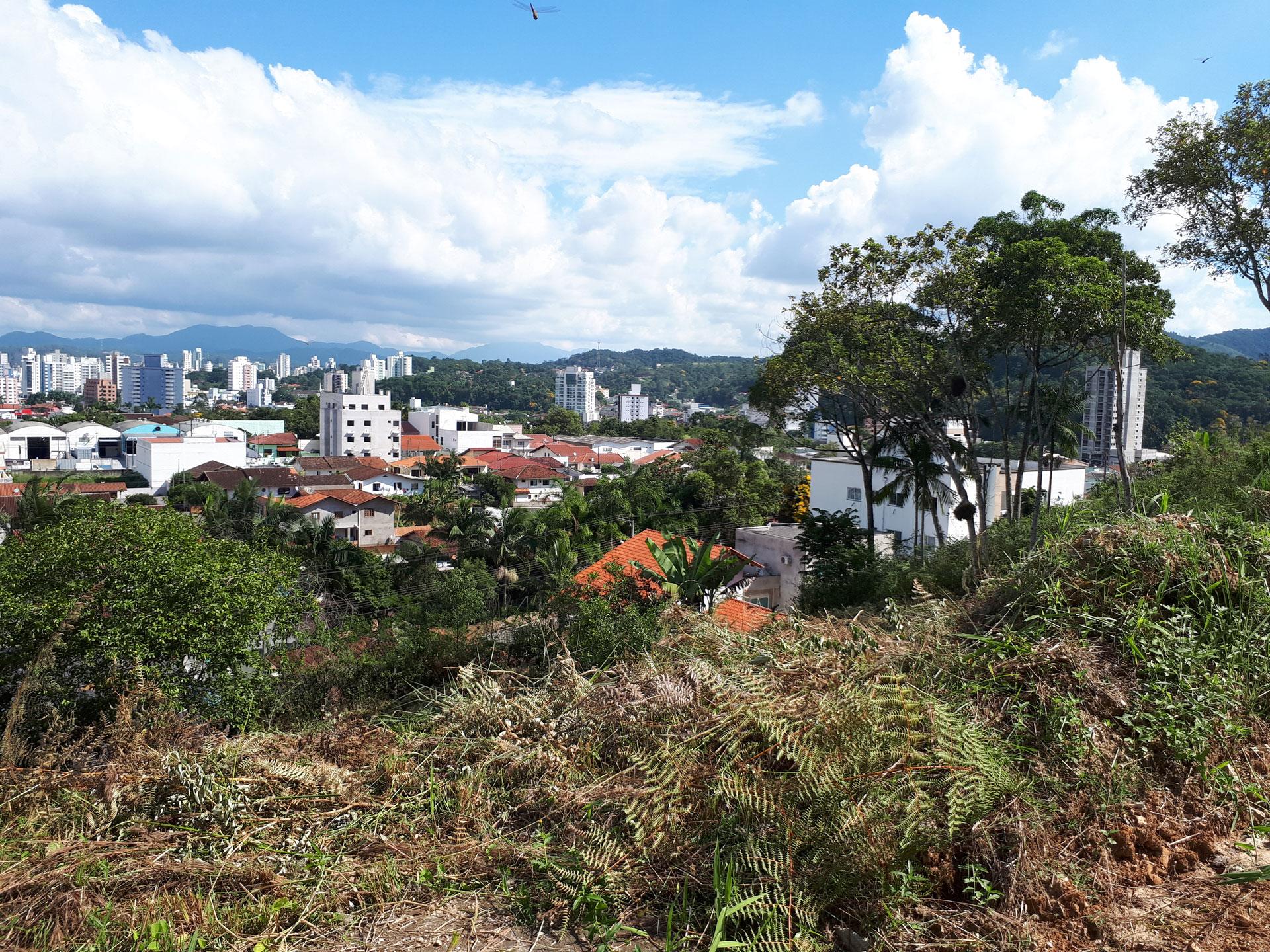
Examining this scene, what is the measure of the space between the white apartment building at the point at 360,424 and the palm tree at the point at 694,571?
55.3 m

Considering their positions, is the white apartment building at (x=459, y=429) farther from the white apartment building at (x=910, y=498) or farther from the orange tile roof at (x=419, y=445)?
the white apartment building at (x=910, y=498)

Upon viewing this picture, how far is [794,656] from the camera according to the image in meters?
3.76

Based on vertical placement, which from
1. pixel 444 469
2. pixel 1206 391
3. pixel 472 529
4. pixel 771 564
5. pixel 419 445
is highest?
pixel 1206 391

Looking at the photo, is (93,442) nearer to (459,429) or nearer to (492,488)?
(459,429)

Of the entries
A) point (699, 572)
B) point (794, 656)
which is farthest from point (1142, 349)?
point (794, 656)

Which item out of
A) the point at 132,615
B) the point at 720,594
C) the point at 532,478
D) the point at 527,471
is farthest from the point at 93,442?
the point at 132,615

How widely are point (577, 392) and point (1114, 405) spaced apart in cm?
13303

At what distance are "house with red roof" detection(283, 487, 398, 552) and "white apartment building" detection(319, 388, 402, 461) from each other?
28505 mm

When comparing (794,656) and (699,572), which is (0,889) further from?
(699,572)

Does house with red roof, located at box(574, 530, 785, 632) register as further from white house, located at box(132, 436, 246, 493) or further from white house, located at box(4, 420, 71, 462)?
white house, located at box(4, 420, 71, 462)

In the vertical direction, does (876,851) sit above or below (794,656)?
below

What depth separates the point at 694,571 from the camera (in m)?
11.2

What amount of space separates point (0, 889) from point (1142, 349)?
537 inches

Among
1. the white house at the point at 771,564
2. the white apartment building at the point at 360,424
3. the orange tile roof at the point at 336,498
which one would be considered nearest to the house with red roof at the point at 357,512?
the orange tile roof at the point at 336,498
